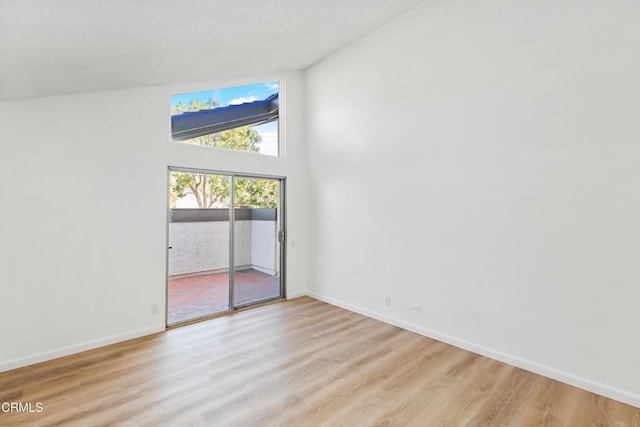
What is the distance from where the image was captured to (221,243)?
14.0ft

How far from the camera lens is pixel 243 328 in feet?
12.2

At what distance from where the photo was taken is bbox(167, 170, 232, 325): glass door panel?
388cm

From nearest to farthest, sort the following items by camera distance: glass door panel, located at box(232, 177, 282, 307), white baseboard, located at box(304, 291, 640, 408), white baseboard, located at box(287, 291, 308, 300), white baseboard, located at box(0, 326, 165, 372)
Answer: white baseboard, located at box(304, 291, 640, 408) < white baseboard, located at box(0, 326, 165, 372) < glass door panel, located at box(232, 177, 282, 307) < white baseboard, located at box(287, 291, 308, 300)

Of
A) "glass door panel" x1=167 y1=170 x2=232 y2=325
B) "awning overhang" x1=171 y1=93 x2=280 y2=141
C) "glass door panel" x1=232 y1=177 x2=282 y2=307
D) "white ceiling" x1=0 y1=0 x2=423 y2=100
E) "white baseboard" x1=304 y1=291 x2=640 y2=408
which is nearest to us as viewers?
"white ceiling" x1=0 y1=0 x2=423 y2=100

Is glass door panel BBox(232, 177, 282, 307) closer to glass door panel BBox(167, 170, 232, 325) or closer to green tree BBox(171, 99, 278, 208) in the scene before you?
green tree BBox(171, 99, 278, 208)

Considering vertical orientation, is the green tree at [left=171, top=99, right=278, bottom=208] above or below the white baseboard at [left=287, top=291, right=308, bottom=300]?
above

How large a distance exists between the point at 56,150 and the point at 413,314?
14.4 ft

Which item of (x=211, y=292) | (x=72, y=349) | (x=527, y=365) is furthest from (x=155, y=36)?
(x=527, y=365)

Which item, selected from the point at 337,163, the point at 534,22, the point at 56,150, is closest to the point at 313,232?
the point at 337,163

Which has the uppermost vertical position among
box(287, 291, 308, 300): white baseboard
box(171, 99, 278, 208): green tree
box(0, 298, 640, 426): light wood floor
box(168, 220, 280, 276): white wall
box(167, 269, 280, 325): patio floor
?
box(171, 99, 278, 208): green tree

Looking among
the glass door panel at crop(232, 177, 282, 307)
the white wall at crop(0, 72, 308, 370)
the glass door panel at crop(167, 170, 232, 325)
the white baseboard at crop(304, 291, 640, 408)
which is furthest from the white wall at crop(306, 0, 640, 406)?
the white wall at crop(0, 72, 308, 370)

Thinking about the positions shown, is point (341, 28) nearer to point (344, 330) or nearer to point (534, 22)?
point (534, 22)

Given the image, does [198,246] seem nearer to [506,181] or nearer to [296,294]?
[296,294]

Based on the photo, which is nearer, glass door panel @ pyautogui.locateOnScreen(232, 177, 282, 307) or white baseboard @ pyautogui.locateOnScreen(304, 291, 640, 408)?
white baseboard @ pyautogui.locateOnScreen(304, 291, 640, 408)
